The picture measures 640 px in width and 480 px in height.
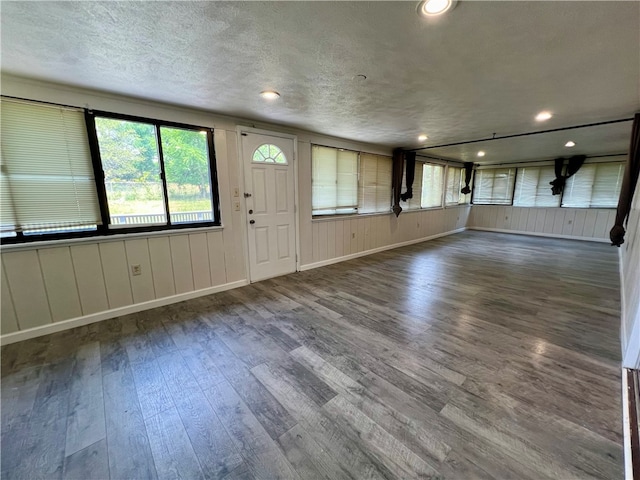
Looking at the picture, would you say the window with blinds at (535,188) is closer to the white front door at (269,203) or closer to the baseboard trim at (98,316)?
A: the white front door at (269,203)

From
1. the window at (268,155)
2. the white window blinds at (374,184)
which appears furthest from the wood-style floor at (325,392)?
the white window blinds at (374,184)

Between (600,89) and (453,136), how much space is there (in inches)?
83.2

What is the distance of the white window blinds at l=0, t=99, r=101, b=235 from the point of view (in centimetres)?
216

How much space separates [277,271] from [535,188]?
830cm

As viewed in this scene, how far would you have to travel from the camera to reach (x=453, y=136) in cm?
439

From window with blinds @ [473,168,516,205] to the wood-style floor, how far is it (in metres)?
6.03

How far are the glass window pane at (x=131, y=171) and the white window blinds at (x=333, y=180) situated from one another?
7.65 ft

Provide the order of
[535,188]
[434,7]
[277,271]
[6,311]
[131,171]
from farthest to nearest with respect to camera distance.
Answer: [535,188] < [277,271] < [131,171] < [6,311] < [434,7]

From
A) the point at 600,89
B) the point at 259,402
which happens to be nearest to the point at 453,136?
the point at 600,89

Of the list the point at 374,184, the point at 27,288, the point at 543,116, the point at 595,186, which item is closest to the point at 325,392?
the point at 27,288

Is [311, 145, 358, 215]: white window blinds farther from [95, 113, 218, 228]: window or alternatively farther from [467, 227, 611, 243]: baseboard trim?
[467, 227, 611, 243]: baseboard trim

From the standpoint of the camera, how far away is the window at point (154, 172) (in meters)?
2.62

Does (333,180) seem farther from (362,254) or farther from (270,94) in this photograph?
(270,94)

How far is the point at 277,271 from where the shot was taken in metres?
4.11
